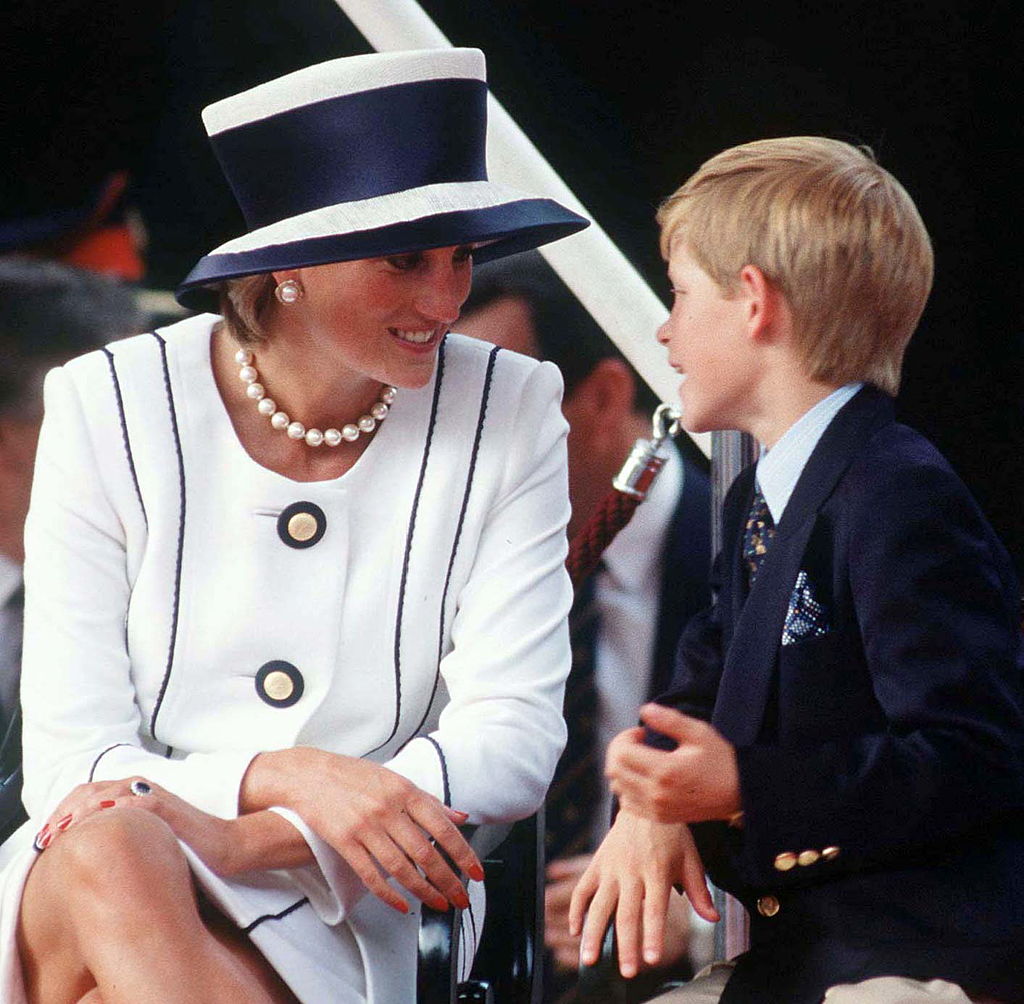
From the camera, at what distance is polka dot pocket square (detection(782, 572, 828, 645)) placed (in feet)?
5.54

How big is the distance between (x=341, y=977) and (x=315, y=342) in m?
0.78

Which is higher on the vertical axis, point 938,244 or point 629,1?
point 629,1

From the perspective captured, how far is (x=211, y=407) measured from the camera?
2078mm

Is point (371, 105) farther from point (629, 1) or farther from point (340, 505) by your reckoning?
point (629, 1)

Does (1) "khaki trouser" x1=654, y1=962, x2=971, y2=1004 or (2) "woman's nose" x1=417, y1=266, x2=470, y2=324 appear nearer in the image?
(1) "khaki trouser" x1=654, y1=962, x2=971, y2=1004

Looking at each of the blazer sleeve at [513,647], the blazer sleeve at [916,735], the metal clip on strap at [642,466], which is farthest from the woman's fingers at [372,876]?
the metal clip on strap at [642,466]

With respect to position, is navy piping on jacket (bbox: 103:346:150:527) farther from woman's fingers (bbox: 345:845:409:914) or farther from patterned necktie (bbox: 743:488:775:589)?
patterned necktie (bbox: 743:488:775:589)

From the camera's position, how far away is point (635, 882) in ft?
5.44

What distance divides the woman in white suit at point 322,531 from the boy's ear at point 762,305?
10.4 inches

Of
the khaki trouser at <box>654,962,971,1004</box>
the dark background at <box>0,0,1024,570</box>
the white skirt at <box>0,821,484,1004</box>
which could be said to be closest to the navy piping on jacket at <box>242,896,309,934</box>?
the white skirt at <box>0,821,484,1004</box>

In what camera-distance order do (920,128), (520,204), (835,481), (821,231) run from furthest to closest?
(920,128) → (520,204) → (821,231) → (835,481)

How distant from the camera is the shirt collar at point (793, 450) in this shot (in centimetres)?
181

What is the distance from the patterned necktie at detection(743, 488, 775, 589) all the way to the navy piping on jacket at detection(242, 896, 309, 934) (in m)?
0.60

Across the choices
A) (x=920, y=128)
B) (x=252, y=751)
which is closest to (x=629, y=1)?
(x=920, y=128)
